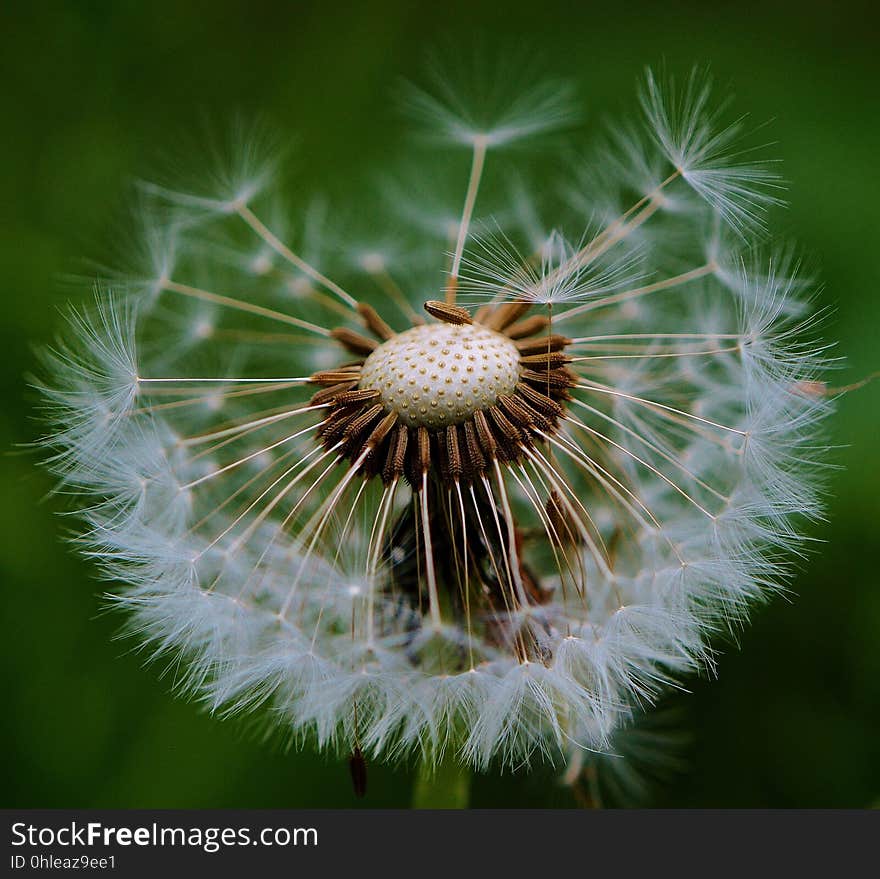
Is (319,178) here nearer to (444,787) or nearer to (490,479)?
(490,479)

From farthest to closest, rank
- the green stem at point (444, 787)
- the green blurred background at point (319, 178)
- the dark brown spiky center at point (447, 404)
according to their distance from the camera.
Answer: the green blurred background at point (319, 178), the green stem at point (444, 787), the dark brown spiky center at point (447, 404)

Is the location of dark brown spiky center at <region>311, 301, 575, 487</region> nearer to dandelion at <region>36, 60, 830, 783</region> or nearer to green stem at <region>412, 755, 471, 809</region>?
dandelion at <region>36, 60, 830, 783</region>

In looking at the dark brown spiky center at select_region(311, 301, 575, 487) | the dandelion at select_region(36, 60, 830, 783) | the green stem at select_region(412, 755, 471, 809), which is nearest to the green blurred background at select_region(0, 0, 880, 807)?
the dandelion at select_region(36, 60, 830, 783)

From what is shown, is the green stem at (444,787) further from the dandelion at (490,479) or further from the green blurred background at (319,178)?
the green blurred background at (319,178)

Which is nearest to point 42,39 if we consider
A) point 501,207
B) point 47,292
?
point 47,292

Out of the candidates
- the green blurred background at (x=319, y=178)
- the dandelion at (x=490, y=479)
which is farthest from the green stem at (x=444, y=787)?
the green blurred background at (x=319, y=178)
